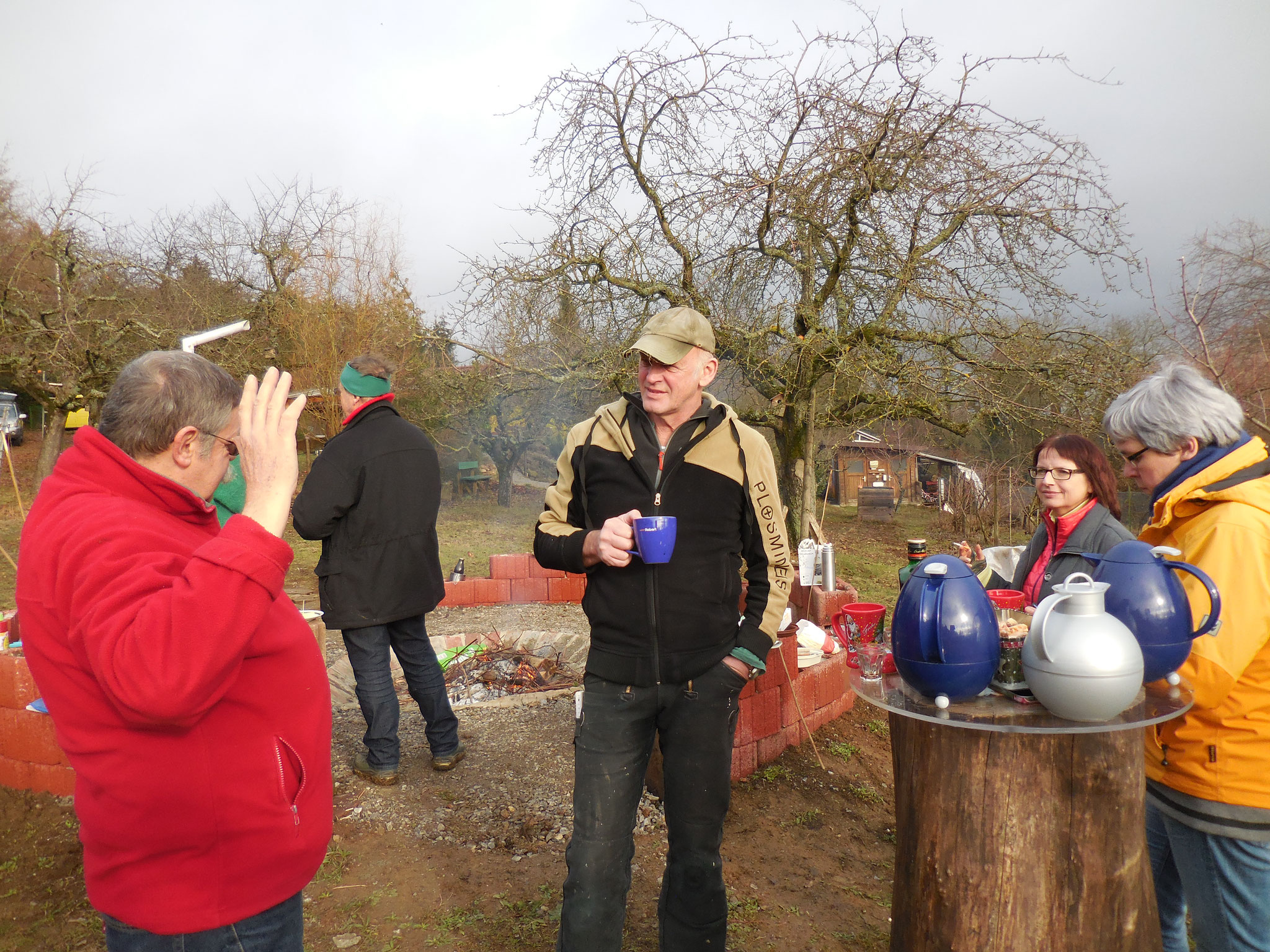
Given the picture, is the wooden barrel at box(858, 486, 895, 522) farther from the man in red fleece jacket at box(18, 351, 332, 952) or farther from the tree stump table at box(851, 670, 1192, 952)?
the man in red fleece jacket at box(18, 351, 332, 952)

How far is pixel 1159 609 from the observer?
161cm

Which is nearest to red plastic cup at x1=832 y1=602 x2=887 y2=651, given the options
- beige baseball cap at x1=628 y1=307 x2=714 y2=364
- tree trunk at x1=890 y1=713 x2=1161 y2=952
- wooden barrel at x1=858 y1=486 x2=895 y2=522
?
tree trunk at x1=890 y1=713 x2=1161 y2=952

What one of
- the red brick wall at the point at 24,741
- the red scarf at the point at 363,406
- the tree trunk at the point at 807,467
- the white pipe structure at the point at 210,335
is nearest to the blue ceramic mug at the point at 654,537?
the white pipe structure at the point at 210,335

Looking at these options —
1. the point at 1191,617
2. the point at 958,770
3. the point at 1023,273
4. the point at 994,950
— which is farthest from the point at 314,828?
the point at 1023,273

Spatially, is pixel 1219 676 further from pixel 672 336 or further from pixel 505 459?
pixel 505 459

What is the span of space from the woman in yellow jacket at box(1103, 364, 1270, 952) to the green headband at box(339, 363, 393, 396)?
3.07m

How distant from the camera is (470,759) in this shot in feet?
12.9

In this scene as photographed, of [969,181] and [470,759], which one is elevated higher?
[969,181]

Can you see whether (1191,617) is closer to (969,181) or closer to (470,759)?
(470,759)

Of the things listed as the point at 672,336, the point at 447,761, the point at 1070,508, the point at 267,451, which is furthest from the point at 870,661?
the point at 447,761

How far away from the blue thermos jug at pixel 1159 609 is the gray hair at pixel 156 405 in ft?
6.42

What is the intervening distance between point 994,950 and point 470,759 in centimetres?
283

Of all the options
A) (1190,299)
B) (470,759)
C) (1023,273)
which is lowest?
(470,759)

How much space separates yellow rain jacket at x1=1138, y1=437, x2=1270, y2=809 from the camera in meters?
1.64
